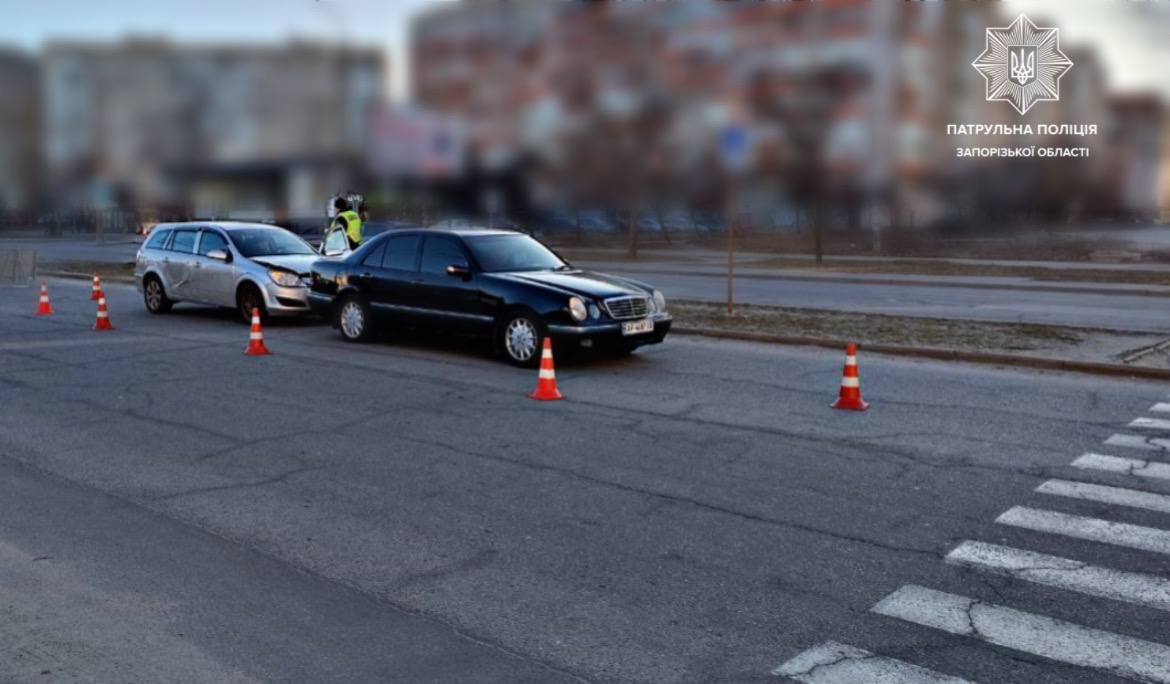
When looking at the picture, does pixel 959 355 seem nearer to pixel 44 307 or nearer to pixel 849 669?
pixel 849 669

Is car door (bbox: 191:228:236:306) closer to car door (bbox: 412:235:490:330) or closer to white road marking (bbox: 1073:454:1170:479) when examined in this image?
car door (bbox: 412:235:490:330)

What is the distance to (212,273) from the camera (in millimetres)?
16344

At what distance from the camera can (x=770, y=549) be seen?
18.5 ft

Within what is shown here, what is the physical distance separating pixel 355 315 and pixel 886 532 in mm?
9138

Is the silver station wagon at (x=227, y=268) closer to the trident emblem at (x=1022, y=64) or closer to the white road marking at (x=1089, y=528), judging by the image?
the white road marking at (x=1089, y=528)

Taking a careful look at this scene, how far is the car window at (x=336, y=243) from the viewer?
19.9m

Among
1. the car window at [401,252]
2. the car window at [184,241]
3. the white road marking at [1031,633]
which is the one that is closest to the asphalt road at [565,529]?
the white road marking at [1031,633]

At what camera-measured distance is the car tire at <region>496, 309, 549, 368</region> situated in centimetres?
1158

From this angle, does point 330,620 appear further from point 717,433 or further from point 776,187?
point 776,187

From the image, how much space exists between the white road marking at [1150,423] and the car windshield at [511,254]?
253 inches

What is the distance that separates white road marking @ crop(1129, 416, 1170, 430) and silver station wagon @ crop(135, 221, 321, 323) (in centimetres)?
1090

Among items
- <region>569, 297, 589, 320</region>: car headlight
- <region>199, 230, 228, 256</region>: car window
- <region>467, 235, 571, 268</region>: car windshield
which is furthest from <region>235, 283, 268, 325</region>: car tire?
<region>569, 297, 589, 320</region>: car headlight

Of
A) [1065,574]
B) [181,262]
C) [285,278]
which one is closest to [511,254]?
[285,278]

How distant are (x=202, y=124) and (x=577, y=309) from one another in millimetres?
47381
